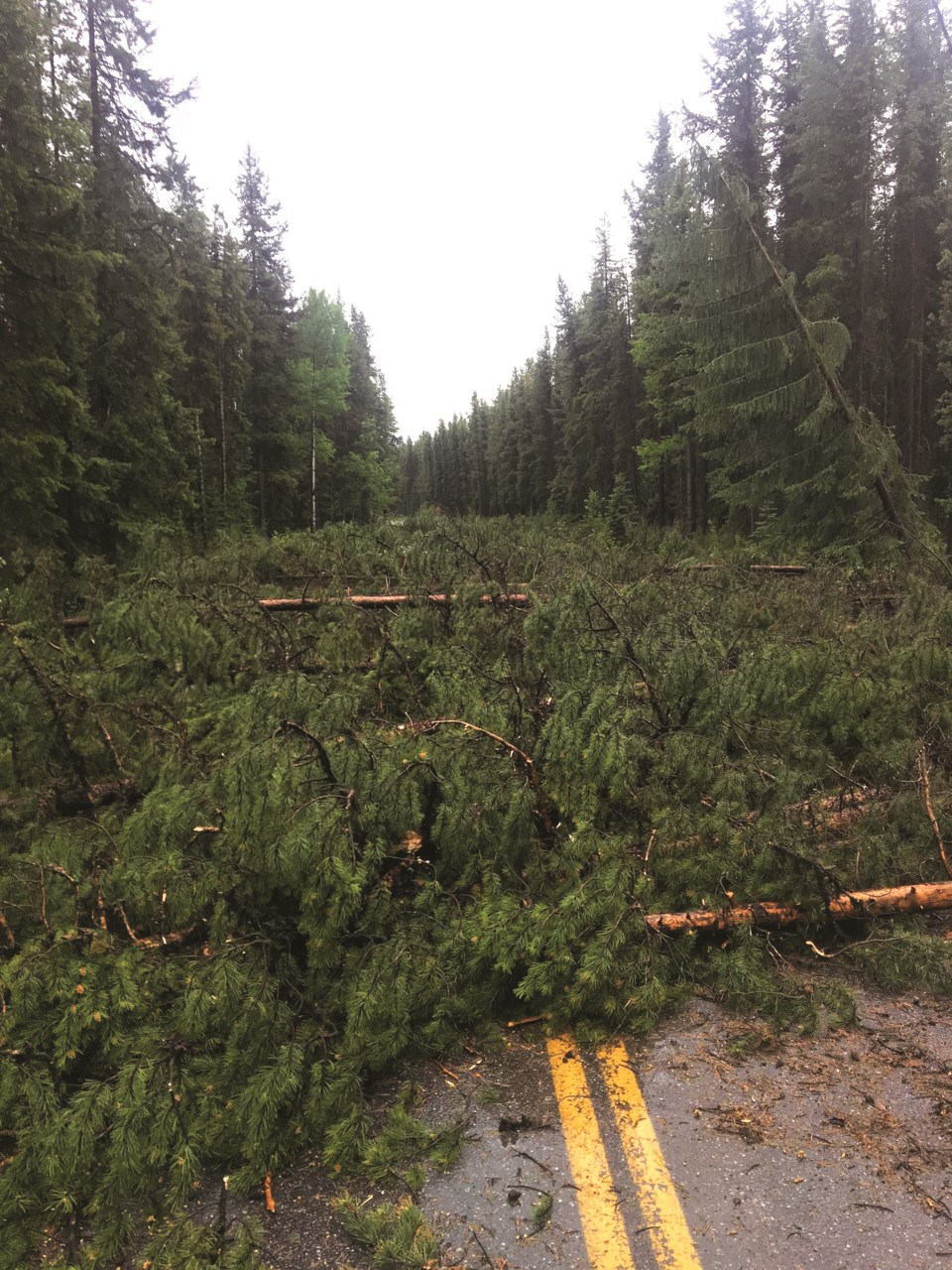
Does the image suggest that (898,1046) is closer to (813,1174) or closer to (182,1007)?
(813,1174)

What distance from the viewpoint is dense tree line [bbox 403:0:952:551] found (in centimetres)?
1158

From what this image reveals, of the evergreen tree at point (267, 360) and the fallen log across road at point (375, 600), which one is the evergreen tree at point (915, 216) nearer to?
the fallen log across road at point (375, 600)

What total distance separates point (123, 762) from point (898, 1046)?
4938 millimetres

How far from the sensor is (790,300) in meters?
11.3

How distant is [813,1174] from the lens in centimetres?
245

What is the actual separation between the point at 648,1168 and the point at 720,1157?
28cm

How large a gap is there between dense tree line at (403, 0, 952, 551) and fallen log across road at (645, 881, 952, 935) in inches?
355

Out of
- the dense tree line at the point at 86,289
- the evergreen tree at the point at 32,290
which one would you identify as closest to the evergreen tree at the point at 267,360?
the dense tree line at the point at 86,289

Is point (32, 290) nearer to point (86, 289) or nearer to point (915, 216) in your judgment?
point (86, 289)

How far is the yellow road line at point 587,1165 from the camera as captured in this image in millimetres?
2231

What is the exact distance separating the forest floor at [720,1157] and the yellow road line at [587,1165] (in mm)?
11

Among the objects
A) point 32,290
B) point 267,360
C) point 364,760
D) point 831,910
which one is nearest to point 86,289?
point 32,290

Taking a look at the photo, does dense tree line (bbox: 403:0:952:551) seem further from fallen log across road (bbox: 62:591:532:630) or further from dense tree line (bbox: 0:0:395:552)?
dense tree line (bbox: 0:0:395:552)

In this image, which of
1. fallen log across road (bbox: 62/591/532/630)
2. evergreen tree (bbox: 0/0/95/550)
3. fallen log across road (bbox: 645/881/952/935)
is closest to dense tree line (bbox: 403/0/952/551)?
fallen log across road (bbox: 62/591/532/630)
